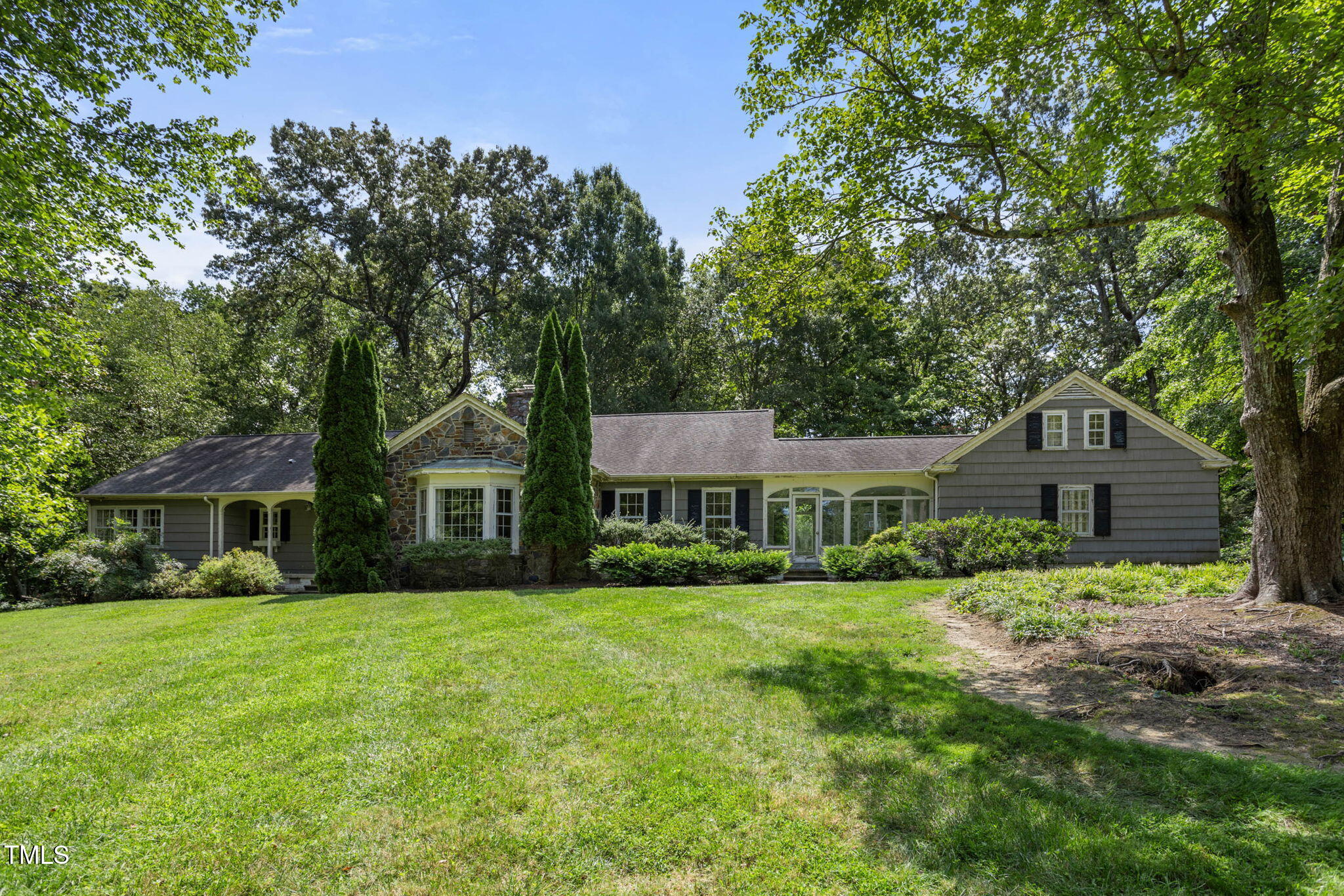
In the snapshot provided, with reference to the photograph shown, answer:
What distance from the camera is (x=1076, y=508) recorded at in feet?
53.4

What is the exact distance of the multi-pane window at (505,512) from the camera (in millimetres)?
15578

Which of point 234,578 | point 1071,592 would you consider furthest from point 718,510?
point 234,578

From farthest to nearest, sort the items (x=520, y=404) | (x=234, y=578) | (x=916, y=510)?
(x=520, y=404) < (x=916, y=510) < (x=234, y=578)

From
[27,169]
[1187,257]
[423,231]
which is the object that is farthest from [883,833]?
[423,231]

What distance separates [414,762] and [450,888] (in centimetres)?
141

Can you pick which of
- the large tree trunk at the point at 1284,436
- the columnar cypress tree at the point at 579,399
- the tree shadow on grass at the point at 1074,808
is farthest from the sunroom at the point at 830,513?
the tree shadow on grass at the point at 1074,808

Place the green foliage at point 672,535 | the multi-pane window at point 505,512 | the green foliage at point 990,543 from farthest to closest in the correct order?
the multi-pane window at point 505,512 < the green foliage at point 672,535 < the green foliage at point 990,543

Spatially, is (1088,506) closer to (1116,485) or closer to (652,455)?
(1116,485)

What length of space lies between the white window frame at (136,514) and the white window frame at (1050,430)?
2309 centimetres

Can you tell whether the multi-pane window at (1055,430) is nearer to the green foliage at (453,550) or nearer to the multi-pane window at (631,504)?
the multi-pane window at (631,504)

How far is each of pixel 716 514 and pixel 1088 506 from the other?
360 inches

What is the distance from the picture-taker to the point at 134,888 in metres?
2.81

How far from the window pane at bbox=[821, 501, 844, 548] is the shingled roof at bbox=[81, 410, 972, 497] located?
3.79ft

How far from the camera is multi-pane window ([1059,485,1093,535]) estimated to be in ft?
53.2
